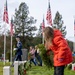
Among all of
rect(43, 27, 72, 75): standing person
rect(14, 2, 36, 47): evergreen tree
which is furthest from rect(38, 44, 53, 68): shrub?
rect(14, 2, 36, 47): evergreen tree

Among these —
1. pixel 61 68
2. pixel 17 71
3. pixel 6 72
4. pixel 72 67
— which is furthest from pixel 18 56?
pixel 61 68

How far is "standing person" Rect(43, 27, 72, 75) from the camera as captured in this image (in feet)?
28.1

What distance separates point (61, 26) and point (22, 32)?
35.2 ft

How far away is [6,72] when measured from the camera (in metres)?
10.0

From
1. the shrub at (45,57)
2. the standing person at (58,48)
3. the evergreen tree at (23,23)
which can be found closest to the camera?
the standing person at (58,48)

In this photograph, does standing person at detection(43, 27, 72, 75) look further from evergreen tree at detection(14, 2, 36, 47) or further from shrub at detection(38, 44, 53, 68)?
evergreen tree at detection(14, 2, 36, 47)

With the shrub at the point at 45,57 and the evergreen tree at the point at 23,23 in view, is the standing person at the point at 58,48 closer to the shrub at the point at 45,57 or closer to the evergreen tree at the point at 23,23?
the shrub at the point at 45,57

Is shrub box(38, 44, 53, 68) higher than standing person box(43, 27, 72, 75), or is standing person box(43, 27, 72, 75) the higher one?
standing person box(43, 27, 72, 75)

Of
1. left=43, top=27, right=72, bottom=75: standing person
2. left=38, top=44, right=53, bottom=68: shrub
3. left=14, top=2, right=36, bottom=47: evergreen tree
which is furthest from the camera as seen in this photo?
left=14, top=2, right=36, bottom=47: evergreen tree

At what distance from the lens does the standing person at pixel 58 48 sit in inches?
337

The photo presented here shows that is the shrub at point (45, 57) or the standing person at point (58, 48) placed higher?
the standing person at point (58, 48)

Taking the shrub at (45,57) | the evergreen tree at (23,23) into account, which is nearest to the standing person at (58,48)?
the shrub at (45,57)

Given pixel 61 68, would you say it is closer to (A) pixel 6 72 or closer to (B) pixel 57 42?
(B) pixel 57 42

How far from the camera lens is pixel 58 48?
866cm
